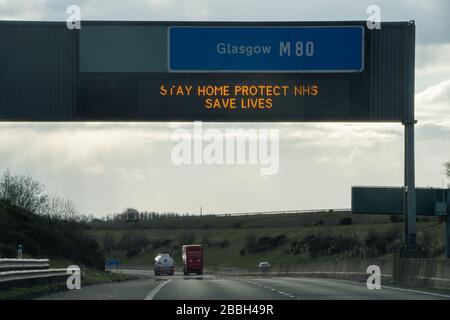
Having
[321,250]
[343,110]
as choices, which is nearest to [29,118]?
[343,110]

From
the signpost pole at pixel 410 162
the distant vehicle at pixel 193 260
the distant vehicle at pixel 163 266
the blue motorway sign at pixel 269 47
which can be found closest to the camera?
the blue motorway sign at pixel 269 47

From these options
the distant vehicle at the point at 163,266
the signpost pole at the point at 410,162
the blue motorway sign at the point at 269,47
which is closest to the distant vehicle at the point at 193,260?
the distant vehicle at the point at 163,266

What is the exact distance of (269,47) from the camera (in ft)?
120

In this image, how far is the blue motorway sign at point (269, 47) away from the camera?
119 feet

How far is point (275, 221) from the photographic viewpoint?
16838cm

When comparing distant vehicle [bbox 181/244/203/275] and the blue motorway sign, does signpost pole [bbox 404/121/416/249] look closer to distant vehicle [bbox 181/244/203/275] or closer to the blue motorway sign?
the blue motorway sign

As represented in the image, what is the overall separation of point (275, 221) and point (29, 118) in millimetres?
132598

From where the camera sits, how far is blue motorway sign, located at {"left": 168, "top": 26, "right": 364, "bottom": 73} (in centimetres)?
3628

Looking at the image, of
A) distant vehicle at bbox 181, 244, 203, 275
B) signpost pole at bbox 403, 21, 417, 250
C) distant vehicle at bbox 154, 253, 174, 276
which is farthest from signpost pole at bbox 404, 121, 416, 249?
distant vehicle at bbox 181, 244, 203, 275

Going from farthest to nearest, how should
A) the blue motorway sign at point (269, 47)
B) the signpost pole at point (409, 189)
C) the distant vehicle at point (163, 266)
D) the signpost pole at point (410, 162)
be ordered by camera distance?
the distant vehicle at point (163, 266), the signpost pole at point (409, 189), the signpost pole at point (410, 162), the blue motorway sign at point (269, 47)

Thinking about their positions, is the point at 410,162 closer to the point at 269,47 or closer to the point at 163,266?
the point at 269,47

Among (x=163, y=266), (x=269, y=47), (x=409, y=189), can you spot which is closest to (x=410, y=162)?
(x=409, y=189)

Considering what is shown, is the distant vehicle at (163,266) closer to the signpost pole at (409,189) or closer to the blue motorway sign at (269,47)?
the signpost pole at (409,189)
